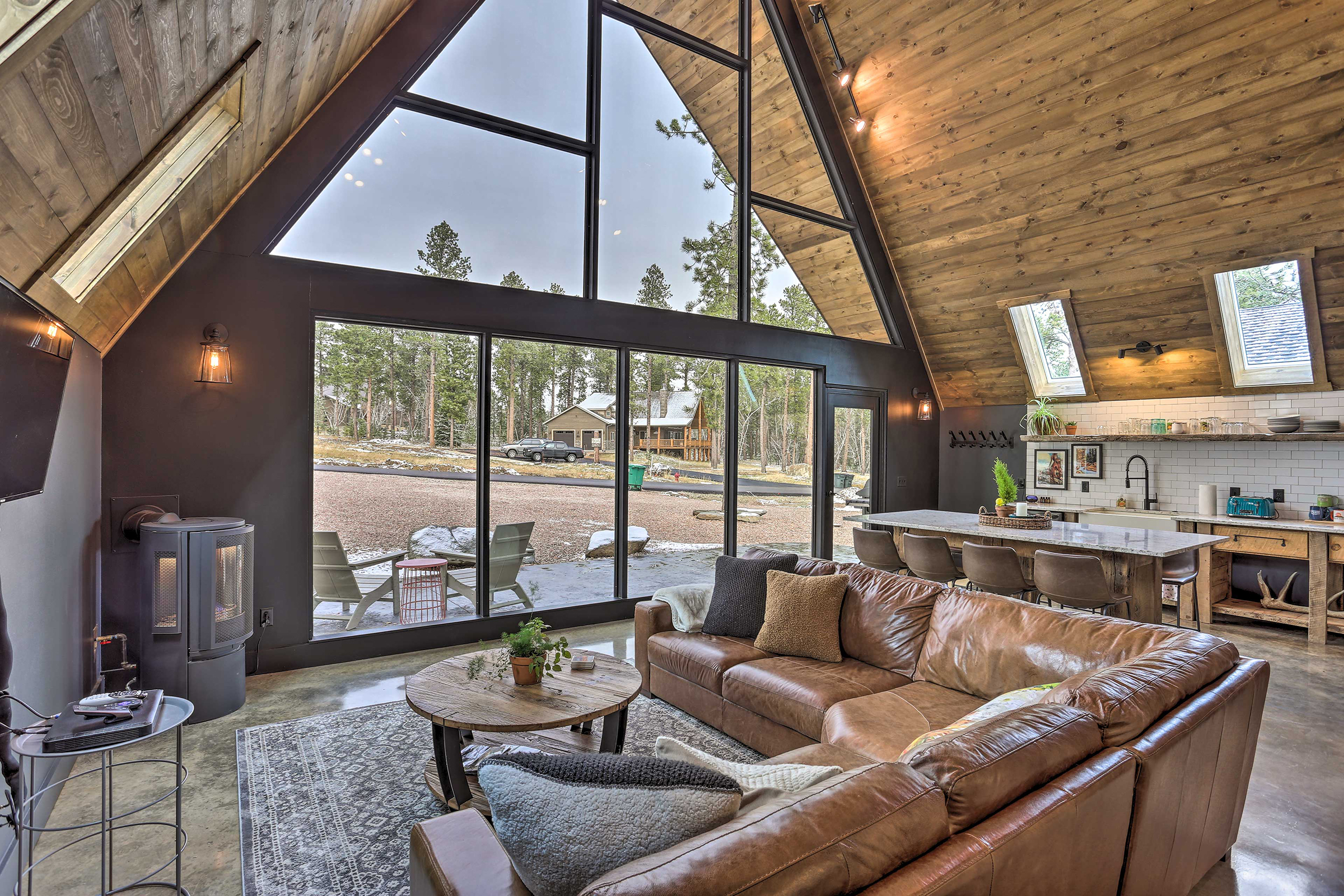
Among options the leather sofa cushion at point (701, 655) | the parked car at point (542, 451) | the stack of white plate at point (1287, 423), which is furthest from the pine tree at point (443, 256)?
the stack of white plate at point (1287, 423)

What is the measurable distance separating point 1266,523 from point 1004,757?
5767 millimetres

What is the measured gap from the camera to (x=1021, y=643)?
280cm

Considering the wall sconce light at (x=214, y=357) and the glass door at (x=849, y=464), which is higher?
the wall sconce light at (x=214, y=357)

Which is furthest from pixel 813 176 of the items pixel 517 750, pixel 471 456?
pixel 517 750

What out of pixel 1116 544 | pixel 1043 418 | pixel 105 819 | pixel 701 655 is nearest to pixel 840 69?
pixel 1043 418

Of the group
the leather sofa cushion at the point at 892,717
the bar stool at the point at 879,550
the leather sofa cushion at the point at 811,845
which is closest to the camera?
the leather sofa cushion at the point at 811,845

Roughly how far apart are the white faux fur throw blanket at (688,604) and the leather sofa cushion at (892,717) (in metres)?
1.20

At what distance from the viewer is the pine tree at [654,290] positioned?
5918mm

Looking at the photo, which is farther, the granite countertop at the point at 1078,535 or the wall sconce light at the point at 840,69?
the wall sconce light at the point at 840,69

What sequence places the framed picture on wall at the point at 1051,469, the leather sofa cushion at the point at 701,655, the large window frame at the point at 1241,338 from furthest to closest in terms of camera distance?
the framed picture on wall at the point at 1051,469 < the large window frame at the point at 1241,338 < the leather sofa cushion at the point at 701,655

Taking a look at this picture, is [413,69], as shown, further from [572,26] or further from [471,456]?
[471,456]

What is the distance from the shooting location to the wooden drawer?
5324mm

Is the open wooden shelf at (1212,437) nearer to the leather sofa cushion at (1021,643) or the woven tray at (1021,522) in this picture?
the woven tray at (1021,522)

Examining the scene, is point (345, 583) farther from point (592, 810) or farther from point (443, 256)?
point (592, 810)
